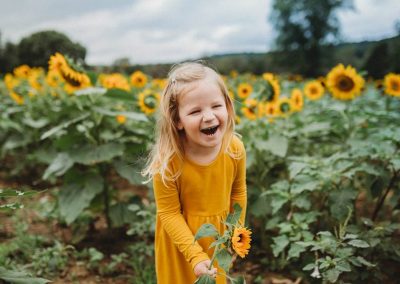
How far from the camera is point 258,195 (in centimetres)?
251

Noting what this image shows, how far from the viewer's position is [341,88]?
10.9 feet

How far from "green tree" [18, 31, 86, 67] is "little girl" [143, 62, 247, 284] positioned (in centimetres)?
533

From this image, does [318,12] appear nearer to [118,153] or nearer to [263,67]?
[263,67]

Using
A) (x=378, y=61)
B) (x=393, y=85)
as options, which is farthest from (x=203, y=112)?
(x=378, y=61)

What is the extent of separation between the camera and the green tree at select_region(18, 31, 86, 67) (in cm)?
696

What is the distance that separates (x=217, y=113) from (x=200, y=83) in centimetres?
12

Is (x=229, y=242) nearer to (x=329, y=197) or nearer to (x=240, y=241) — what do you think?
(x=240, y=241)

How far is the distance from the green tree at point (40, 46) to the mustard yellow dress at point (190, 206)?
17.6 ft

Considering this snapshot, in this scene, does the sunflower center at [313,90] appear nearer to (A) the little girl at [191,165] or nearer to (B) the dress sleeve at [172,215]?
(A) the little girl at [191,165]

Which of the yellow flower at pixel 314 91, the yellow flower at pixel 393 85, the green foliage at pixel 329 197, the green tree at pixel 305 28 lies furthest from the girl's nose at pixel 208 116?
the green tree at pixel 305 28

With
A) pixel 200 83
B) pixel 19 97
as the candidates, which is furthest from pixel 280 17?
pixel 200 83

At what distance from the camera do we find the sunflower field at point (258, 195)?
6.35 ft

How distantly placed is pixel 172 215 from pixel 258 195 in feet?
3.74

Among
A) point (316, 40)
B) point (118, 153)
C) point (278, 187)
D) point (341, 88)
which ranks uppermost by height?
point (316, 40)
